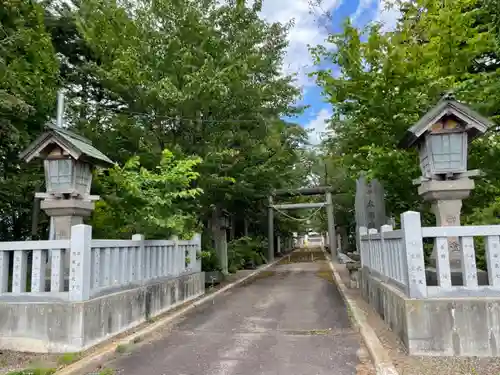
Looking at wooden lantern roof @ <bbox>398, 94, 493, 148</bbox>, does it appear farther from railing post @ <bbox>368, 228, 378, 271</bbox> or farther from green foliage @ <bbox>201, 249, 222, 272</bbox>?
green foliage @ <bbox>201, 249, 222, 272</bbox>

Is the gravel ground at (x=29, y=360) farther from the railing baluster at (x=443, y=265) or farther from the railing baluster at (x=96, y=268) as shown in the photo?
the railing baluster at (x=443, y=265)

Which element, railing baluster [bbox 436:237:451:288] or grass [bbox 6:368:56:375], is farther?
railing baluster [bbox 436:237:451:288]

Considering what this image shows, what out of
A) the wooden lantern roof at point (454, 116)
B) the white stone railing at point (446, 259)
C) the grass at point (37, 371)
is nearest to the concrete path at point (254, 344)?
the grass at point (37, 371)

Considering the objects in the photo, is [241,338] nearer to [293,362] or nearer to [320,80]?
[293,362]

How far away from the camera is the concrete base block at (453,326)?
4.81m

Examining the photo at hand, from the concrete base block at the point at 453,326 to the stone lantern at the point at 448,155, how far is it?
1.16m

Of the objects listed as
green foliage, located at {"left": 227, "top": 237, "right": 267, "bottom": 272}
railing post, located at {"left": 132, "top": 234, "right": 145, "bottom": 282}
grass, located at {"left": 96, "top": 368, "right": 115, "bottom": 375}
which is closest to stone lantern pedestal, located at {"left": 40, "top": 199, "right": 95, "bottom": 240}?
railing post, located at {"left": 132, "top": 234, "right": 145, "bottom": 282}

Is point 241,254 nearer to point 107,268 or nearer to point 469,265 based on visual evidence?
point 107,268

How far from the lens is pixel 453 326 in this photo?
4.88 meters

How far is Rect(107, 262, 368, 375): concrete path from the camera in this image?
16.3 ft

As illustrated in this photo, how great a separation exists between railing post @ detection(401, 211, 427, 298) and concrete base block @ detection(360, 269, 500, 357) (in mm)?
143

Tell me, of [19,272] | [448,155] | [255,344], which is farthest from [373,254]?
[19,272]

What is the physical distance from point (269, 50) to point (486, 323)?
12430mm

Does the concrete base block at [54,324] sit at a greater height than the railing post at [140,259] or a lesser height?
lesser
